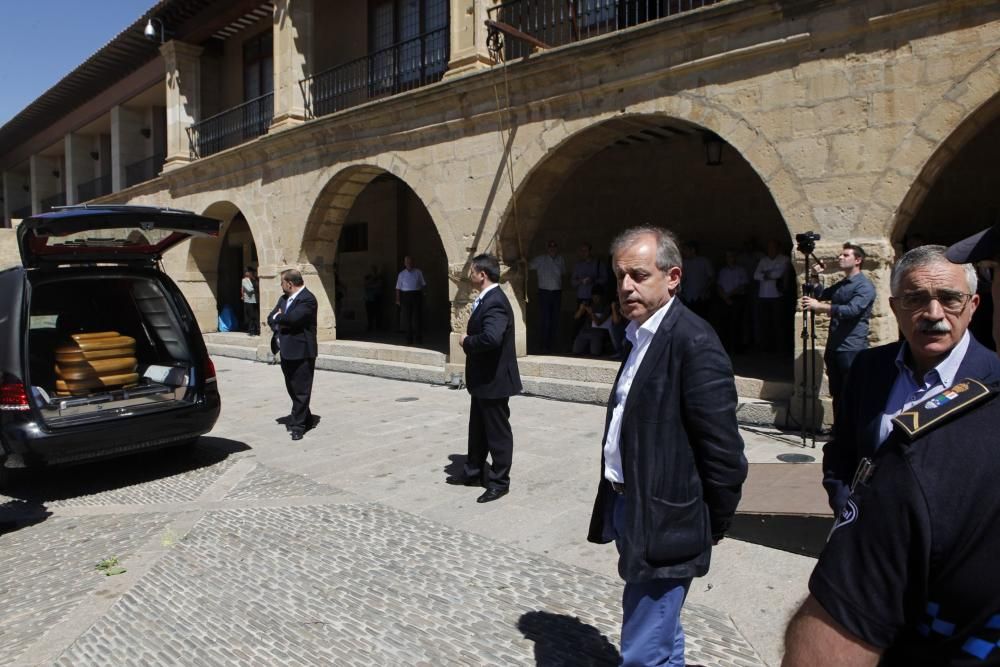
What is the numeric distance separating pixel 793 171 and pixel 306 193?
8.71 m

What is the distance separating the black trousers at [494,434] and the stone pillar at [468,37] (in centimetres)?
620

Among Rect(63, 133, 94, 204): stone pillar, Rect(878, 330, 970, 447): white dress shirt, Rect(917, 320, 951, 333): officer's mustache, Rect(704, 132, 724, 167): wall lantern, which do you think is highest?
Rect(63, 133, 94, 204): stone pillar

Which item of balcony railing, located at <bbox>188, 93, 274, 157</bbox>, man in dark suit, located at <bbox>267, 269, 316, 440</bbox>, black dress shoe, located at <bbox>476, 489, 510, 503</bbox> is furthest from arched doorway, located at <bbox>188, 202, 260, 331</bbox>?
black dress shoe, located at <bbox>476, 489, 510, 503</bbox>

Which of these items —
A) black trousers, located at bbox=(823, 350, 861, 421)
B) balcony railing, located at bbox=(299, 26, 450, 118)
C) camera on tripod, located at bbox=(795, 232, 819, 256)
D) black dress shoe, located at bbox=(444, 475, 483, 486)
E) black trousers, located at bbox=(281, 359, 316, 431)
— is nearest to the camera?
black dress shoe, located at bbox=(444, 475, 483, 486)

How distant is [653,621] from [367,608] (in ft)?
5.44

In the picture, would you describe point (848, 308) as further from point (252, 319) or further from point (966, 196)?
point (252, 319)

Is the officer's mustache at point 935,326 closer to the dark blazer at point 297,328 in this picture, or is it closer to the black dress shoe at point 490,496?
the black dress shoe at point 490,496

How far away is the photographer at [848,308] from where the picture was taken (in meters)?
5.93

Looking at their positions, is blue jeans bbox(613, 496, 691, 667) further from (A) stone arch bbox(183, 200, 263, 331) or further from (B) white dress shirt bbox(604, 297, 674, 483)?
(A) stone arch bbox(183, 200, 263, 331)

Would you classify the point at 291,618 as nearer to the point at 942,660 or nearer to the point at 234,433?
the point at 942,660

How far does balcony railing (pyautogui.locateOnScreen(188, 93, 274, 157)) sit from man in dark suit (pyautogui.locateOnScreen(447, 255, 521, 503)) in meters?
12.0

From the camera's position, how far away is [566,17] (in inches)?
396

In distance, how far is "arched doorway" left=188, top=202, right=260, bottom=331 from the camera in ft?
57.3

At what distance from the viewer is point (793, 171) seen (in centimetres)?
700
